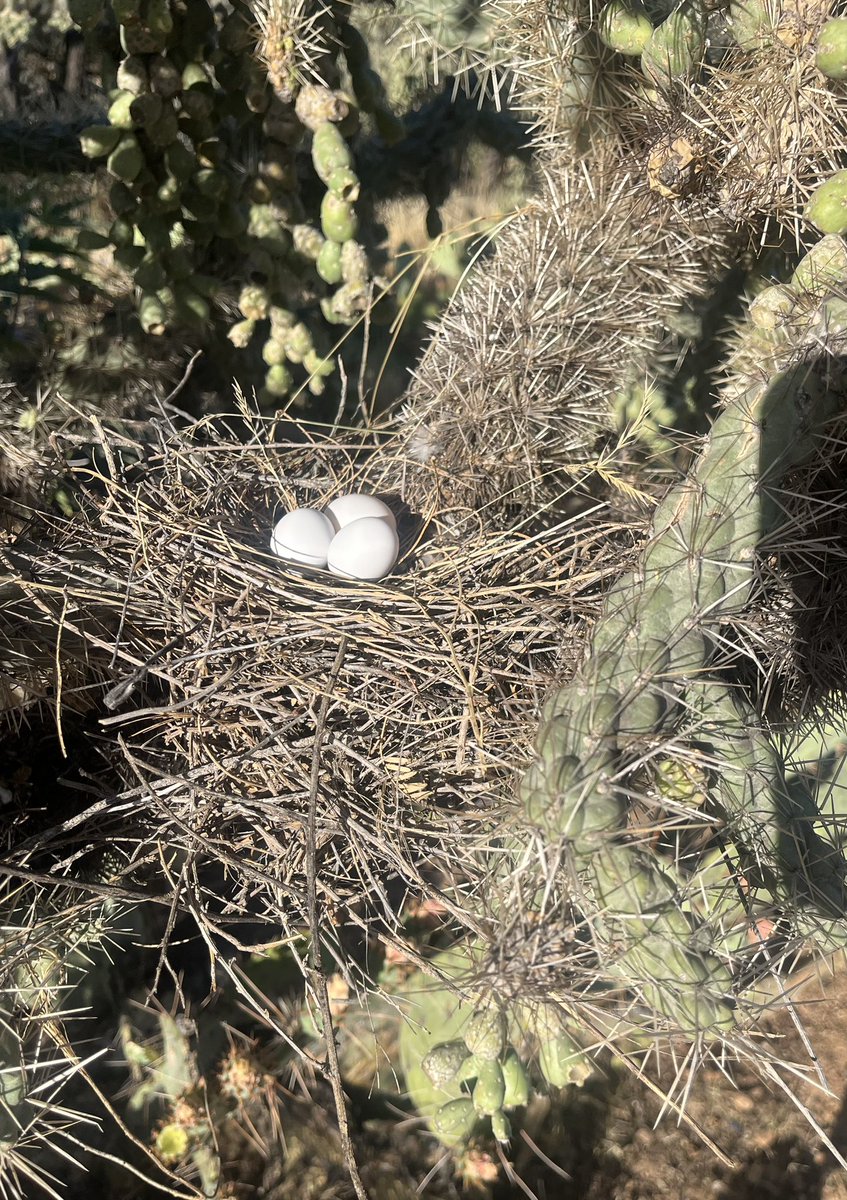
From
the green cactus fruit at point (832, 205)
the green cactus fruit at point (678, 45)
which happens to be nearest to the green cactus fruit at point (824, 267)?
the green cactus fruit at point (832, 205)

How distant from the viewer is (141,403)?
1616 millimetres

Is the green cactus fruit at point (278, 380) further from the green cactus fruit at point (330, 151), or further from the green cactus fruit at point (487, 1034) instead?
the green cactus fruit at point (487, 1034)

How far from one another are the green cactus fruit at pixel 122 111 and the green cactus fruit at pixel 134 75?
1cm

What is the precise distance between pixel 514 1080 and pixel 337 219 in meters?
1.18

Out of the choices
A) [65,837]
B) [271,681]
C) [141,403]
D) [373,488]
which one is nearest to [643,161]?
[373,488]

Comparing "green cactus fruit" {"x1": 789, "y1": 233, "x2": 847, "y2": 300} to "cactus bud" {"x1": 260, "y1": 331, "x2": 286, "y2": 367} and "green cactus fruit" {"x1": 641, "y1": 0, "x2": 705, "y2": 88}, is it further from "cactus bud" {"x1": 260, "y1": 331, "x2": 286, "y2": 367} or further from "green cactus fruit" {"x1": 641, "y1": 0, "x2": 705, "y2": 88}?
"cactus bud" {"x1": 260, "y1": 331, "x2": 286, "y2": 367}

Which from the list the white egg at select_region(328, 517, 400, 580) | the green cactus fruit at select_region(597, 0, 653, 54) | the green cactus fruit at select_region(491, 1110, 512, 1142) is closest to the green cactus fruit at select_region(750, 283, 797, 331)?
the green cactus fruit at select_region(597, 0, 653, 54)

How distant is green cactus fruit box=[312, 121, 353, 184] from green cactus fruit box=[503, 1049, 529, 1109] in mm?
1194

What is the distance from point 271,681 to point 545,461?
478 mm

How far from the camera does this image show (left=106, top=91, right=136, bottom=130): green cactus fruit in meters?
1.27

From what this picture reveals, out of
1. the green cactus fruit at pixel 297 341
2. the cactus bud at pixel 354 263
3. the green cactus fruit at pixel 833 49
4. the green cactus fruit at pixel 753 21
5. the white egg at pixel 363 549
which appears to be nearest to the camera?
the green cactus fruit at pixel 833 49

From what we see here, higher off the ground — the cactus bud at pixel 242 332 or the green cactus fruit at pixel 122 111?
the green cactus fruit at pixel 122 111

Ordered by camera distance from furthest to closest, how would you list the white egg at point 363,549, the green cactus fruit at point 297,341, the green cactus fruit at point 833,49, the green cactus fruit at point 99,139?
the green cactus fruit at point 297,341, the green cactus fruit at point 99,139, the white egg at point 363,549, the green cactus fruit at point 833,49

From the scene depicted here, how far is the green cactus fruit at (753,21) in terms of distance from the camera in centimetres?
103
